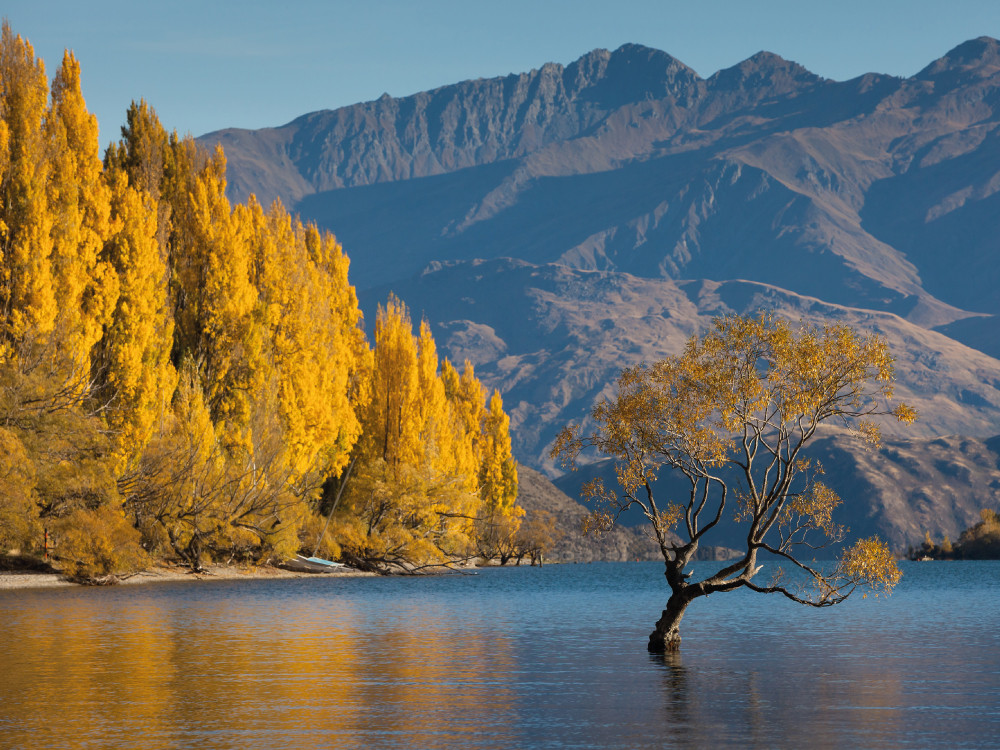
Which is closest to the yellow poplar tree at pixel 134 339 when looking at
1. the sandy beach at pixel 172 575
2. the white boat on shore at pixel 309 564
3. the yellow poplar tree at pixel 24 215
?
the yellow poplar tree at pixel 24 215

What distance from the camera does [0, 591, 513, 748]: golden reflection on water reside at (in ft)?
65.3

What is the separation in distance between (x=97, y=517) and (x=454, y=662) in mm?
25403

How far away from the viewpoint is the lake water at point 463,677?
20.1m

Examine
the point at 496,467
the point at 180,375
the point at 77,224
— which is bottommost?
the point at 496,467

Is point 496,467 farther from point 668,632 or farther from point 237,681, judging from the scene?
point 237,681

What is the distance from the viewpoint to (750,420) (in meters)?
29.1

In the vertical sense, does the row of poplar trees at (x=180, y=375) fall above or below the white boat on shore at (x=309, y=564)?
above

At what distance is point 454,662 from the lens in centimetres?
3072

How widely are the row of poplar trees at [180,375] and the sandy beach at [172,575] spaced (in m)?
1.10

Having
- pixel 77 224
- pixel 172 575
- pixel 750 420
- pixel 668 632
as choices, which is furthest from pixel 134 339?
pixel 750 420

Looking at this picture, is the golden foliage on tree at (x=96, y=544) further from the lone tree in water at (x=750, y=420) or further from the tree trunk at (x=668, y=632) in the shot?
the tree trunk at (x=668, y=632)

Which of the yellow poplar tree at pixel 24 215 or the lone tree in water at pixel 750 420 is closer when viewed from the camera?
the lone tree in water at pixel 750 420

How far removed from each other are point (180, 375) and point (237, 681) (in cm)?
3479

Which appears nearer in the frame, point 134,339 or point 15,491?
point 15,491
